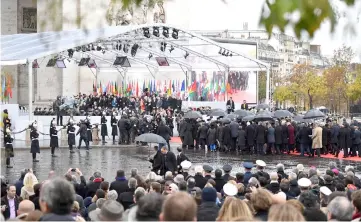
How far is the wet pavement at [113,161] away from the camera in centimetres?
2387

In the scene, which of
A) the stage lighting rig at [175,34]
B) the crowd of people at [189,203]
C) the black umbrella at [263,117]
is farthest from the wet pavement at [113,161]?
the crowd of people at [189,203]

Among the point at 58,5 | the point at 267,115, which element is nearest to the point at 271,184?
the point at 58,5

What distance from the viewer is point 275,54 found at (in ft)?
437

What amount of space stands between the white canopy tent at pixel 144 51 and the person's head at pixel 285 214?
2649 centimetres

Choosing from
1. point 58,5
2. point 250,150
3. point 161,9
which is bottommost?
point 250,150

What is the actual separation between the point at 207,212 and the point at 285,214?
261cm

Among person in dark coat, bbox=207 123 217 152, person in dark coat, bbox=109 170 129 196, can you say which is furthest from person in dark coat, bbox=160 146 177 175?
person in dark coat, bbox=207 123 217 152

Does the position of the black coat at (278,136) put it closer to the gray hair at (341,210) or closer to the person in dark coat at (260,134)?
the person in dark coat at (260,134)

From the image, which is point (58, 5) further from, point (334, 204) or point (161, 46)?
point (161, 46)

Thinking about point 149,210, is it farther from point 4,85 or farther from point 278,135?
point 278,135

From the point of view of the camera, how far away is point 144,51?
45.6m

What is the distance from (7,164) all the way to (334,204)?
19.8 meters

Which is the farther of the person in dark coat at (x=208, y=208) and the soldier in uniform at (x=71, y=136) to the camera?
the soldier in uniform at (x=71, y=136)

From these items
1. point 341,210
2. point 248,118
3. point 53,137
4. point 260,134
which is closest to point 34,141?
point 53,137
